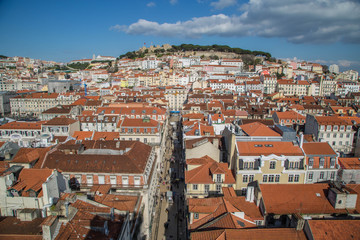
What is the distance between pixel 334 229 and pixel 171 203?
2151 centimetres

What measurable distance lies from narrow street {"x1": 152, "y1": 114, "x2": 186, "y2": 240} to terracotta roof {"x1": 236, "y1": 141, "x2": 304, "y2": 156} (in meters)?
10.9

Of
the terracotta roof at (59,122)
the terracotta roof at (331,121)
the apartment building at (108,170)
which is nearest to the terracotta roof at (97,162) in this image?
the apartment building at (108,170)

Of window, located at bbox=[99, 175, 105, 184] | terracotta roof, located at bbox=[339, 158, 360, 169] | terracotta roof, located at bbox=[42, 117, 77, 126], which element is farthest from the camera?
terracotta roof, located at bbox=[42, 117, 77, 126]

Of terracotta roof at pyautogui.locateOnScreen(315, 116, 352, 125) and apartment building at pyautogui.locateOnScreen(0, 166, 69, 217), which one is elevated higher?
terracotta roof at pyautogui.locateOnScreen(315, 116, 352, 125)

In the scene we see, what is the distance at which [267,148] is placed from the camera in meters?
30.0

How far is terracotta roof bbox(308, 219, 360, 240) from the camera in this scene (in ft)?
55.5

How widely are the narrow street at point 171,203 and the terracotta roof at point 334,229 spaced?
15.5 m

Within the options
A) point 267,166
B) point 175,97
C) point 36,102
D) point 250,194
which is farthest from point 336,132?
point 36,102

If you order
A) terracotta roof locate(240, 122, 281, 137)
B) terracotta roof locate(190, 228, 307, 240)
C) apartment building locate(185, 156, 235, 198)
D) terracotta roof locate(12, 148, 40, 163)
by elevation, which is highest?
terracotta roof locate(240, 122, 281, 137)

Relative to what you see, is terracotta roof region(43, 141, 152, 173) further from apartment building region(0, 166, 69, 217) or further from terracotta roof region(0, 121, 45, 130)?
terracotta roof region(0, 121, 45, 130)

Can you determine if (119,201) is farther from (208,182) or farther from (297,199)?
(297,199)

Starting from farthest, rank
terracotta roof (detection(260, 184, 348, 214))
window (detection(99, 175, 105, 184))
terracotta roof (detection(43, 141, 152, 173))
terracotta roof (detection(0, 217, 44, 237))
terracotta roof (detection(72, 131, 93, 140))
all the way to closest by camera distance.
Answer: terracotta roof (detection(72, 131, 93, 140)) → terracotta roof (detection(43, 141, 152, 173)) → window (detection(99, 175, 105, 184)) → terracotta roof (detection(260, 184, 348, 214)) → terracotta roof (detection(0, 217, 44, 237))

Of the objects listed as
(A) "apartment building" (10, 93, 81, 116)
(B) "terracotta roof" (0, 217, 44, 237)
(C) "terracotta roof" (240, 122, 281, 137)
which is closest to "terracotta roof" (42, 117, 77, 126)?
(B) "terracotta roof" (0, 217, 44, 237)

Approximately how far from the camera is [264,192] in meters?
24.0
